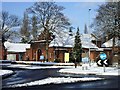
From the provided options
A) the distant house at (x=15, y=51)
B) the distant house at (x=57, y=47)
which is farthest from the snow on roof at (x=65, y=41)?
the distant house at (x=15, y=51)

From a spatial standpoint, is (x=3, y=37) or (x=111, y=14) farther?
(x=3, y=37)

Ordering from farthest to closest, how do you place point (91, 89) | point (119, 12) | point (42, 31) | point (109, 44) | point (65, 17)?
point (109, 44), point (42, 31), point (65, 17), point (119, 12), point (91, 89)

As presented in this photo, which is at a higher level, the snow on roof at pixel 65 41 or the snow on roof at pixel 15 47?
the snow on roof at pixel 65 41

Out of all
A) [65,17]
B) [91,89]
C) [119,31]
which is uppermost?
[65,17]

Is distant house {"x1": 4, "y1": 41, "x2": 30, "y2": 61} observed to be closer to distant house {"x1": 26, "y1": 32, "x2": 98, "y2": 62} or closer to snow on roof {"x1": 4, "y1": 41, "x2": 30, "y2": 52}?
snow on roof {"x1": 4, "y1": 41, "x2": 30, "y2": 52}

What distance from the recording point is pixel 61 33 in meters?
73.2

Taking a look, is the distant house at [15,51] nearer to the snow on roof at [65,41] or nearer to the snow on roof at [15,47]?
the snow on roof at [15,47]

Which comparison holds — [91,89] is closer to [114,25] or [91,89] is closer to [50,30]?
→ [114,25]

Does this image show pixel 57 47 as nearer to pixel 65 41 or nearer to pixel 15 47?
pixel 65 41

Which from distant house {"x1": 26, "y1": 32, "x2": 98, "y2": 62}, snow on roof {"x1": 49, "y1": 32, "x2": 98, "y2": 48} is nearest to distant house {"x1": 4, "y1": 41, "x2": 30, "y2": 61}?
distant house {"x1": 26, "y1": 32, "x2": 98, "y2": 62}

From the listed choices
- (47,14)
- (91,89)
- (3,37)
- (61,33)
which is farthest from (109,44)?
(91,89)

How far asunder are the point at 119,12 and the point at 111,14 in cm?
148

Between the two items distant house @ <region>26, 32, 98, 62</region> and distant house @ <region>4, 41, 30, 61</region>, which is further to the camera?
distant house @ <region>4, 41, 30, 61</region>

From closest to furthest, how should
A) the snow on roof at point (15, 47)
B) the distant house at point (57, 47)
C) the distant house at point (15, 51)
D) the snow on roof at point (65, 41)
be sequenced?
the distant house at point (57, 47)
the snow on roof at point (65, 41)
the distant house at point (15, 51)
the snow on roof at point (15, 47)
